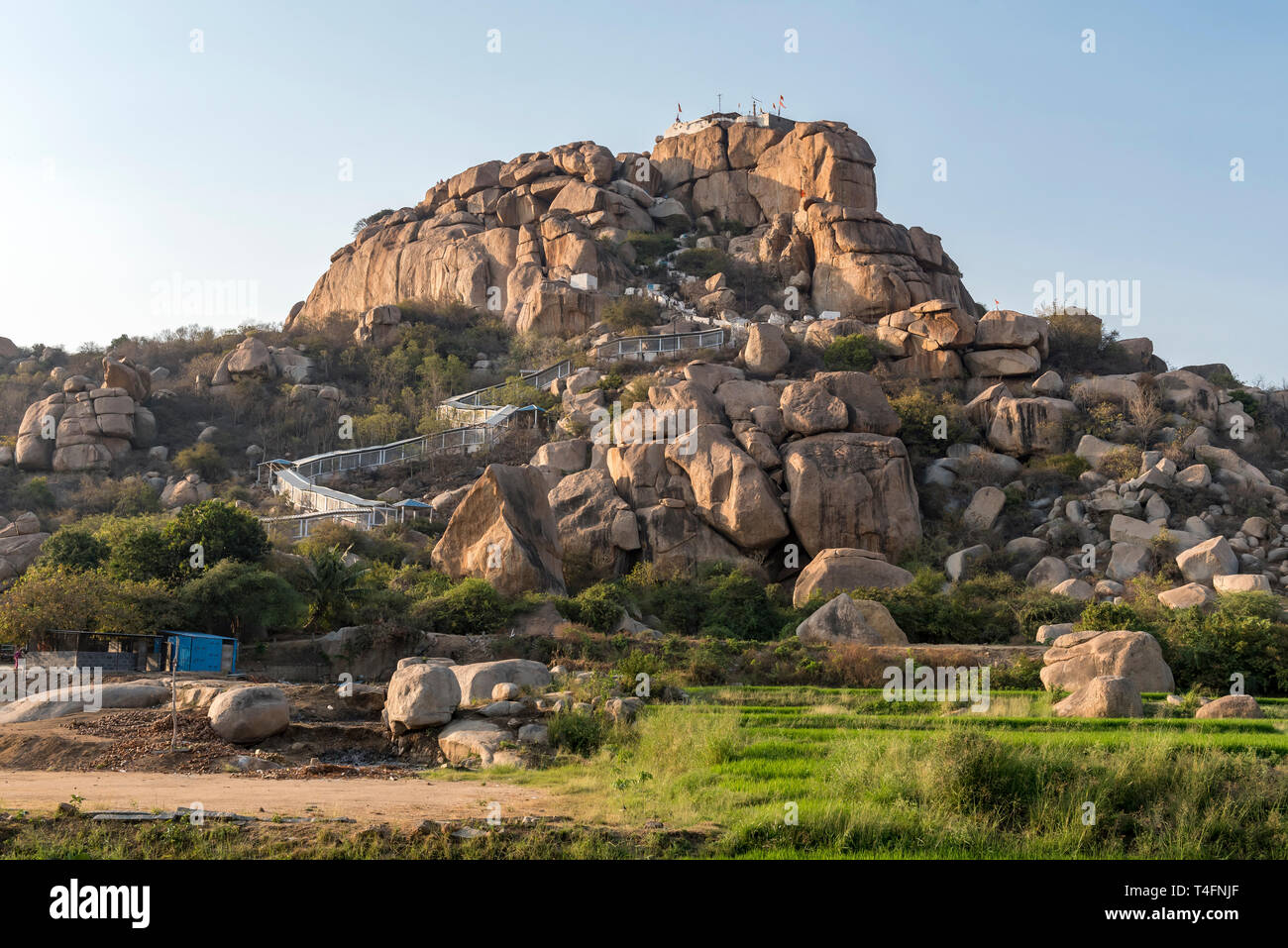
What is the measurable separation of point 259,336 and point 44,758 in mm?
60670

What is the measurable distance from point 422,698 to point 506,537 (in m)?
13.5

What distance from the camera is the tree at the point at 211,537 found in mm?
29045

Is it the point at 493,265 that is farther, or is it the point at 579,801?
the point at 493,265

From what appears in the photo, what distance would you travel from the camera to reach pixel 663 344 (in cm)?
5534

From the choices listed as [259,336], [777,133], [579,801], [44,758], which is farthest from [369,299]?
[579,801]

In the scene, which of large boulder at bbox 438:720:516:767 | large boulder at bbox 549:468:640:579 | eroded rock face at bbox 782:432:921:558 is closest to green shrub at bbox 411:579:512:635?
large boulder at bbox 549:468:640:579

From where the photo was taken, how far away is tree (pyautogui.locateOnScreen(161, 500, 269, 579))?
95.3 feet

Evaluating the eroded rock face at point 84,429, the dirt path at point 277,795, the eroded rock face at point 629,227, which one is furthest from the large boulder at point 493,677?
the eroded rock face at point 629,227

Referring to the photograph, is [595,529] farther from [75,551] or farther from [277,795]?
[277,795]

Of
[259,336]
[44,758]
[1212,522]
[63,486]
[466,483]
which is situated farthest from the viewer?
[259,336]

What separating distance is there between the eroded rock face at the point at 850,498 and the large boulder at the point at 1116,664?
15549 mm

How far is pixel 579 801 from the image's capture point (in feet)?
40.1

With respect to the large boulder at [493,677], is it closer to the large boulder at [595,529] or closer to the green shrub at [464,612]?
the green shrub at [464,612]
